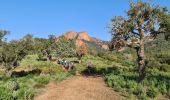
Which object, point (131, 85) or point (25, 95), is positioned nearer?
point (25, 95)

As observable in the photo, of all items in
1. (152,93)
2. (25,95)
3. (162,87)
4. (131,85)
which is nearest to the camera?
(25,95)

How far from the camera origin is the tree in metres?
35.4

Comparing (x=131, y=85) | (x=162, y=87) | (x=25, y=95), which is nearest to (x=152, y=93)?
(x=162, y=87)

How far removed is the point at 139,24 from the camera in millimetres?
35781

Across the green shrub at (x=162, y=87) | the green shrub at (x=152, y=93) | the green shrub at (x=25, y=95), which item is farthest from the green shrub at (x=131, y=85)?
the green shrub at (x=25, y=95)

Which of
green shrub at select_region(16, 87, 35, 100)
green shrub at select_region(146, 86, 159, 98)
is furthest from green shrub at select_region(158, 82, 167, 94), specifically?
green shrub at select_region(16, 87, 35, 100)

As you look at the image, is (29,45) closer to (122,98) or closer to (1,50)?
(1,50)

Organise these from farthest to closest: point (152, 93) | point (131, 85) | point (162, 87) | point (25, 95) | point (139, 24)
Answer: point (139, 24), point (131, 85), point (162, 87), point (152, 93), point (25, 95)

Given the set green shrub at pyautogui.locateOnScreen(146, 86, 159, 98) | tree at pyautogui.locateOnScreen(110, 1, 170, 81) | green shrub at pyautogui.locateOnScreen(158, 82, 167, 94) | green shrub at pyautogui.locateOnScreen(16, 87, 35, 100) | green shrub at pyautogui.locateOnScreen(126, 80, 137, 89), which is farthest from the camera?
tree at pyautogui.locateOnScreen(110, 1, 170, 81)

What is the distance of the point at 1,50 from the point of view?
43188 millimetres

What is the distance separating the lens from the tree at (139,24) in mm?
35438

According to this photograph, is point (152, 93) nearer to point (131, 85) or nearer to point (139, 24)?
point (131, 85)

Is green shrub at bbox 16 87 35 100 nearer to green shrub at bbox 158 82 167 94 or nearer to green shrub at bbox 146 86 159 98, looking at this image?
green shrub at bbox 146 86 159 98

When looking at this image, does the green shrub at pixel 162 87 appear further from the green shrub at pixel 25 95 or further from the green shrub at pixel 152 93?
the green shrub at pixel 25 95
